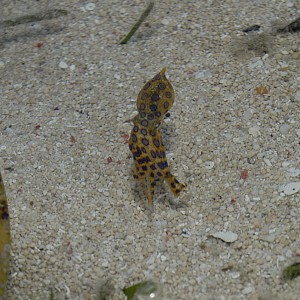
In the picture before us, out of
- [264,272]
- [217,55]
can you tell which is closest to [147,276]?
[264,272]

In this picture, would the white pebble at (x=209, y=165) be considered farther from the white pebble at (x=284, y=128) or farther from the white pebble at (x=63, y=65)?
the white pebble at (x=63, y=65)

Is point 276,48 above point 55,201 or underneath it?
above

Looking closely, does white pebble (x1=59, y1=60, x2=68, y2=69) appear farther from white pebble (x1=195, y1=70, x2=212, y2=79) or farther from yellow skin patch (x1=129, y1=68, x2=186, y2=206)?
yellow skin patch (x1=129, y1=68, x2=186, y2=206)

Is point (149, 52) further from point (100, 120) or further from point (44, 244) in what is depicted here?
point (44, 244)

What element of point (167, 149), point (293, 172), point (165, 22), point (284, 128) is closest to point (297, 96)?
point (284, 128)

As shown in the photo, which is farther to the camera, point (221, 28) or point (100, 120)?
point (221, 28)

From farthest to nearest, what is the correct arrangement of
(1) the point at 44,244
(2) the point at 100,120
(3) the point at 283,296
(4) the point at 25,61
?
(4) the point at 25,61 < (2) the point at 100,120 < (1) the point at 44,244 < (3) the point at 283,296

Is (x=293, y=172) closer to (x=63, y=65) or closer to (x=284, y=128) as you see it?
(x=284, y=128)
